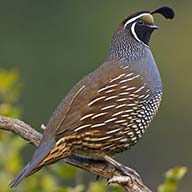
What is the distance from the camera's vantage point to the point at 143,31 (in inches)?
285

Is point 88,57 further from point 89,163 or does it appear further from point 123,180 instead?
point 123,180

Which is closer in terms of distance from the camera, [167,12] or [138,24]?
[138,24]

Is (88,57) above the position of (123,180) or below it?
below

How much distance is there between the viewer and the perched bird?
665cm

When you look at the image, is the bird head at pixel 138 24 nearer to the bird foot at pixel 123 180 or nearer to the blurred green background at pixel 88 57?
the bird foot at pixel 123 180

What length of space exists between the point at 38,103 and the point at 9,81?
1217cm

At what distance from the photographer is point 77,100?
6.72 metres

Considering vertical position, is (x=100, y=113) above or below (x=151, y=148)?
above

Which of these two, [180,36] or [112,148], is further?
[180,36]

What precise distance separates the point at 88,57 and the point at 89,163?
1478cm

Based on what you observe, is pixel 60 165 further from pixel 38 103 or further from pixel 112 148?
pixel 38 103

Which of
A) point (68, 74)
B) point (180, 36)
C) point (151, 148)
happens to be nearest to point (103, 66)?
point (151, 148)

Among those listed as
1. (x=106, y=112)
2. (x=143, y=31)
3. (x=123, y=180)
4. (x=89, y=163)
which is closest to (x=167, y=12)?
(x=143, y=31)

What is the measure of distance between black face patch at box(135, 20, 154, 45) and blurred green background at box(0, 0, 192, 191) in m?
8.04
